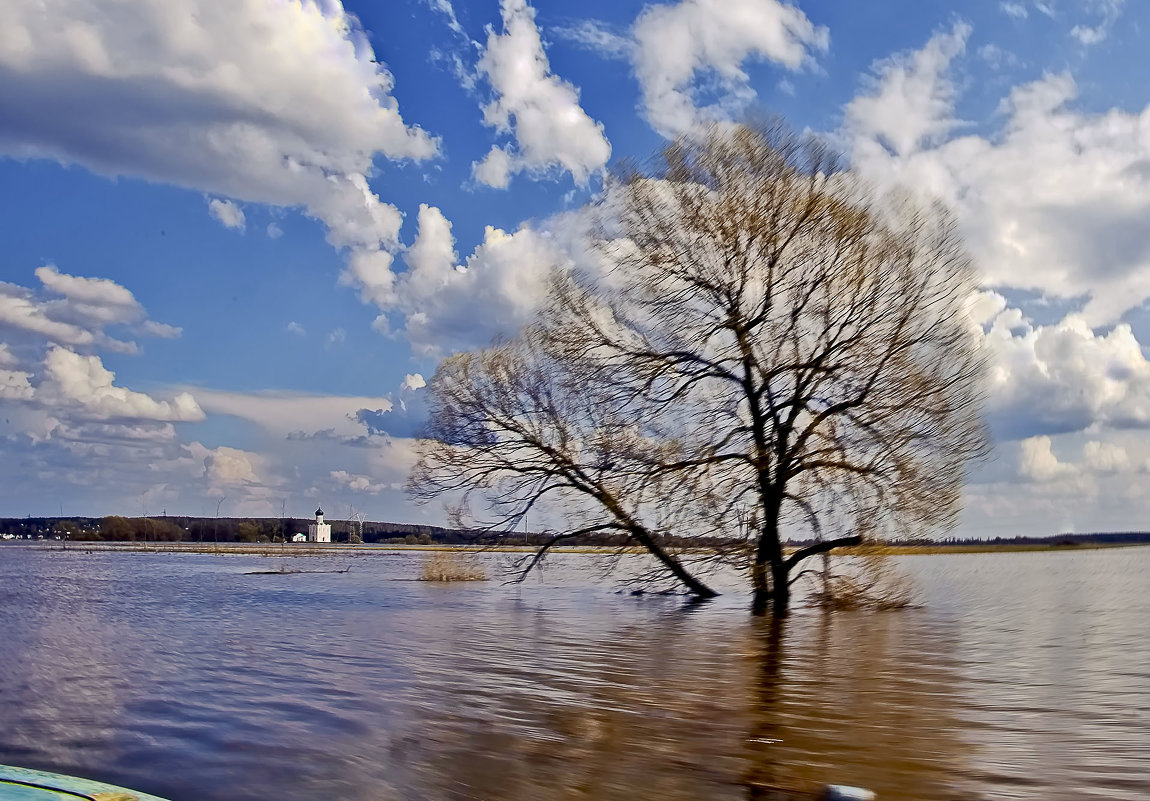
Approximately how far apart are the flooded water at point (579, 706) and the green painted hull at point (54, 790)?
0.99 meters

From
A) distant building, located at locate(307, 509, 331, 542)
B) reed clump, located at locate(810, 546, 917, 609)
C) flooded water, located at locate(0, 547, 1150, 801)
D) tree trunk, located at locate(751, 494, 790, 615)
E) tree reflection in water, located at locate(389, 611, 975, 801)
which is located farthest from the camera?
distant building, located at locate(307, 509, 331, 542)

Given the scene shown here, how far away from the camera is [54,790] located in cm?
526

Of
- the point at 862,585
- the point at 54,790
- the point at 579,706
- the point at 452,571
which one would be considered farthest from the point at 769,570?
the point at 452,571

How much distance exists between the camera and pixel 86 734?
8.31 meters

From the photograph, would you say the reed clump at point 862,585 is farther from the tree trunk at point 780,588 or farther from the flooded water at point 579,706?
the flooded water at point 579,706

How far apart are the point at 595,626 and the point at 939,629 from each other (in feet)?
22.1

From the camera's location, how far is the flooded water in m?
6.75

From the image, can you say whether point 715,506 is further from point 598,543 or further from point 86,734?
point 86,734

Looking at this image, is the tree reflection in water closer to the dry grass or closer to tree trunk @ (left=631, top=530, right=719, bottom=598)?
tree trunk @ (left=631, top=530, right=719, bottom=598)

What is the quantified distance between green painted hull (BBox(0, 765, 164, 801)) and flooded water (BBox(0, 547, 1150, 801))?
3.24ft

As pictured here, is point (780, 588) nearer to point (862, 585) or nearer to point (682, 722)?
point (862, 585)

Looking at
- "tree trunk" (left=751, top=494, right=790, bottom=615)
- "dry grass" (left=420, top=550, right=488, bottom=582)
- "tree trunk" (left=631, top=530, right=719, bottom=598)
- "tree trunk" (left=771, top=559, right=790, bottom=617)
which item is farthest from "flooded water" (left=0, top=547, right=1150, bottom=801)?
"dry grass" (left=420, top=550, right=488, bottom=582)

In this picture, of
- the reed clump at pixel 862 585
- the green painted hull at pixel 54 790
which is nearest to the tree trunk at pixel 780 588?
the reed clump at pixel 862 585

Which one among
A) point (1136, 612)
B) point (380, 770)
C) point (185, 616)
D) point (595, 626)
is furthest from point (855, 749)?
point (1136, 612)
